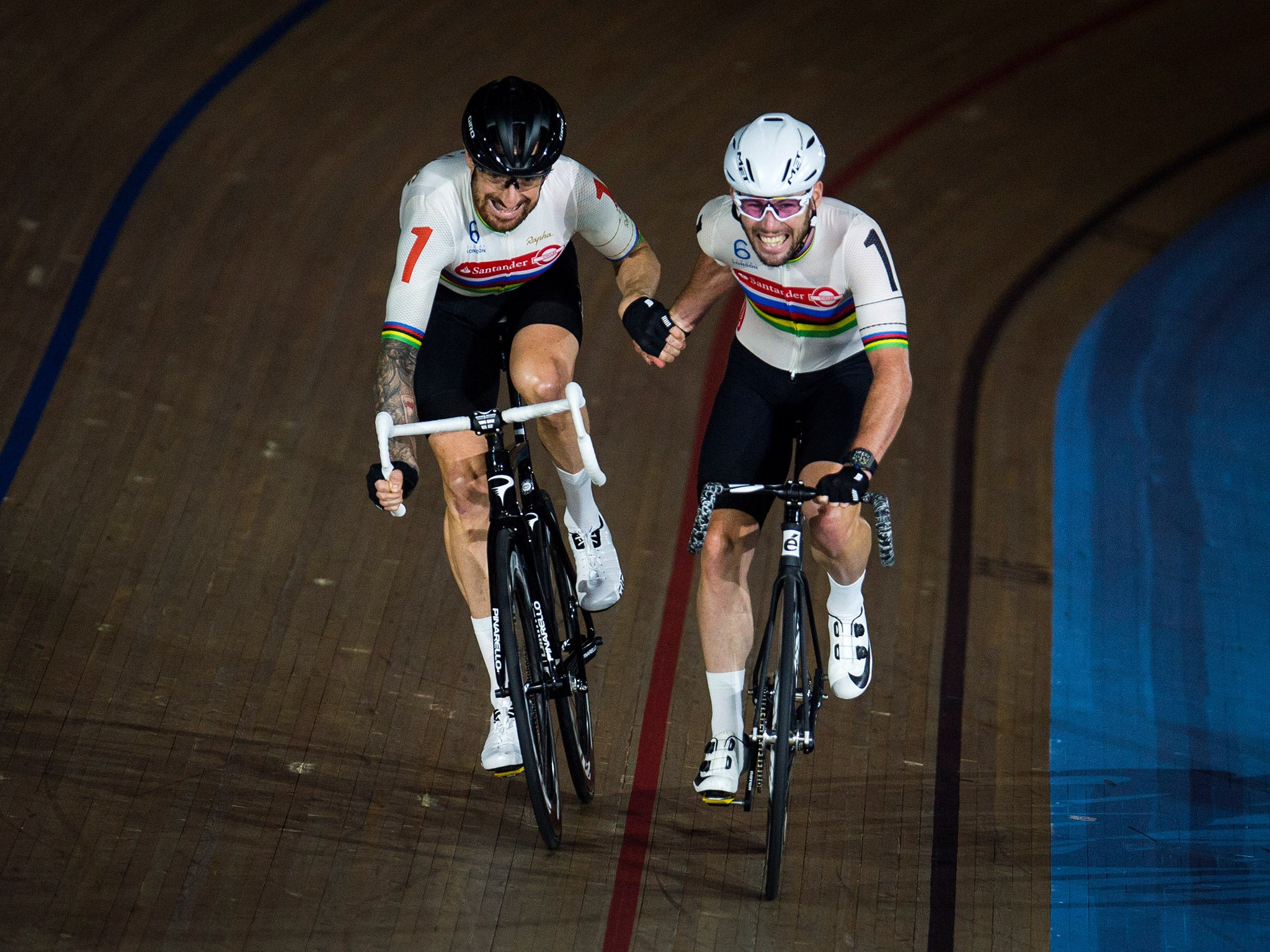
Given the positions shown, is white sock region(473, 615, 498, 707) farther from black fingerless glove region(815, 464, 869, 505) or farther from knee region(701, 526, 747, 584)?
black fingerless glove region(815, 464, 869, 505)

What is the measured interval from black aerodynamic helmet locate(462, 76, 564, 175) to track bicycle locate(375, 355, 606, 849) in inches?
19.3

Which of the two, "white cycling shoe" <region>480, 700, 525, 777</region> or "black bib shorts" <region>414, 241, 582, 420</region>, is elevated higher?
"black bib shorts" <region>414, 241, 582, 420</region>

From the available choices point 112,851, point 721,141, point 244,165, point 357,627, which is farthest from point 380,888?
point 721,141

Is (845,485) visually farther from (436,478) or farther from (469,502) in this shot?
(436,478)

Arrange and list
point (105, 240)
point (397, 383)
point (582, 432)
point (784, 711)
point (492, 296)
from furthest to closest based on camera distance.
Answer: point (105, 240)
point (492, 296)
point (397, 383)
point (784, 711)
point (582, 432)

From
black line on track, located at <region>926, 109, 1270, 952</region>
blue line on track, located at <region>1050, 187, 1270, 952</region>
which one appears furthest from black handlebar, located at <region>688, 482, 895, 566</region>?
blue line on track, located at <region>1050, 187, 1270, 952</region>

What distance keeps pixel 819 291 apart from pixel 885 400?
34 centimetres

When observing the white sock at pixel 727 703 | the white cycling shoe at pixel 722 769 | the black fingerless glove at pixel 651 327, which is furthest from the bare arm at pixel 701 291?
the white cycling shoe at pixel 722 769

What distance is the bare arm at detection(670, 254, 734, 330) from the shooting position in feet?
9.89

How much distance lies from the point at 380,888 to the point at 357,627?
949mm

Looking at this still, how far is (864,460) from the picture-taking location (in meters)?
2.64

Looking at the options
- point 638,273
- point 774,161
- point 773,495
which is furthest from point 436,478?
point 774,161

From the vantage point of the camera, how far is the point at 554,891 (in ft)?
9.87

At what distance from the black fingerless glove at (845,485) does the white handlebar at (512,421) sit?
44 cm
